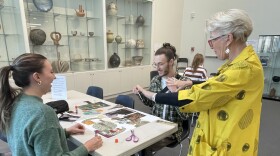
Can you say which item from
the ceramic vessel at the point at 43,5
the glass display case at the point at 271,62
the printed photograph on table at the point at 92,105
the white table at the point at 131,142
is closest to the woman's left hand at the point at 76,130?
the white table at the point at 131,142

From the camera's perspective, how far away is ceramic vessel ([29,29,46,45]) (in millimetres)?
3102

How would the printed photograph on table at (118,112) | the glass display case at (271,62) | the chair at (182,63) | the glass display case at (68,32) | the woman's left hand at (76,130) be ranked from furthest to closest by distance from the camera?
the chair at (182,63), the glass display case at (271,62), the glass display case at (68,32), the printed photograph on table at (118,112), the woman's left hand at (76,130)

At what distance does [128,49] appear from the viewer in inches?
190

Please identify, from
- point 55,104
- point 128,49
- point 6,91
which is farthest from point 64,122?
point 128,49

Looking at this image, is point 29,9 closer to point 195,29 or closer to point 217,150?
point 217,150

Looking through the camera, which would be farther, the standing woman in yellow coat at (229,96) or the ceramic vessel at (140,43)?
the ceramic vessel at (140,43)

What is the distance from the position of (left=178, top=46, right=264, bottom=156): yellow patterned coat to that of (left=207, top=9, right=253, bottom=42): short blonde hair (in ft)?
0.30

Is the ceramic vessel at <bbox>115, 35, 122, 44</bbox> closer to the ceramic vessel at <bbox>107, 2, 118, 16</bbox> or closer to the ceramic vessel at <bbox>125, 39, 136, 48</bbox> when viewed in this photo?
the ceramic vessel at <bbox>125, 39, 136, 48</bbox>

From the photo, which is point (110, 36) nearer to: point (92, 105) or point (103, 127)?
point (92, 105)

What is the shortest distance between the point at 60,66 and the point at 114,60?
4.04 ft

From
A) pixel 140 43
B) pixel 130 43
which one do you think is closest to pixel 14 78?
pixel 130 43

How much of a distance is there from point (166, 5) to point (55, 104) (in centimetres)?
472

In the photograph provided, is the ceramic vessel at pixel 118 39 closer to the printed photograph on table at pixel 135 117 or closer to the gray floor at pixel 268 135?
the gray floor at pixel 268 135

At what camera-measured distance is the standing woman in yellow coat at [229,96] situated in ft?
2.66
